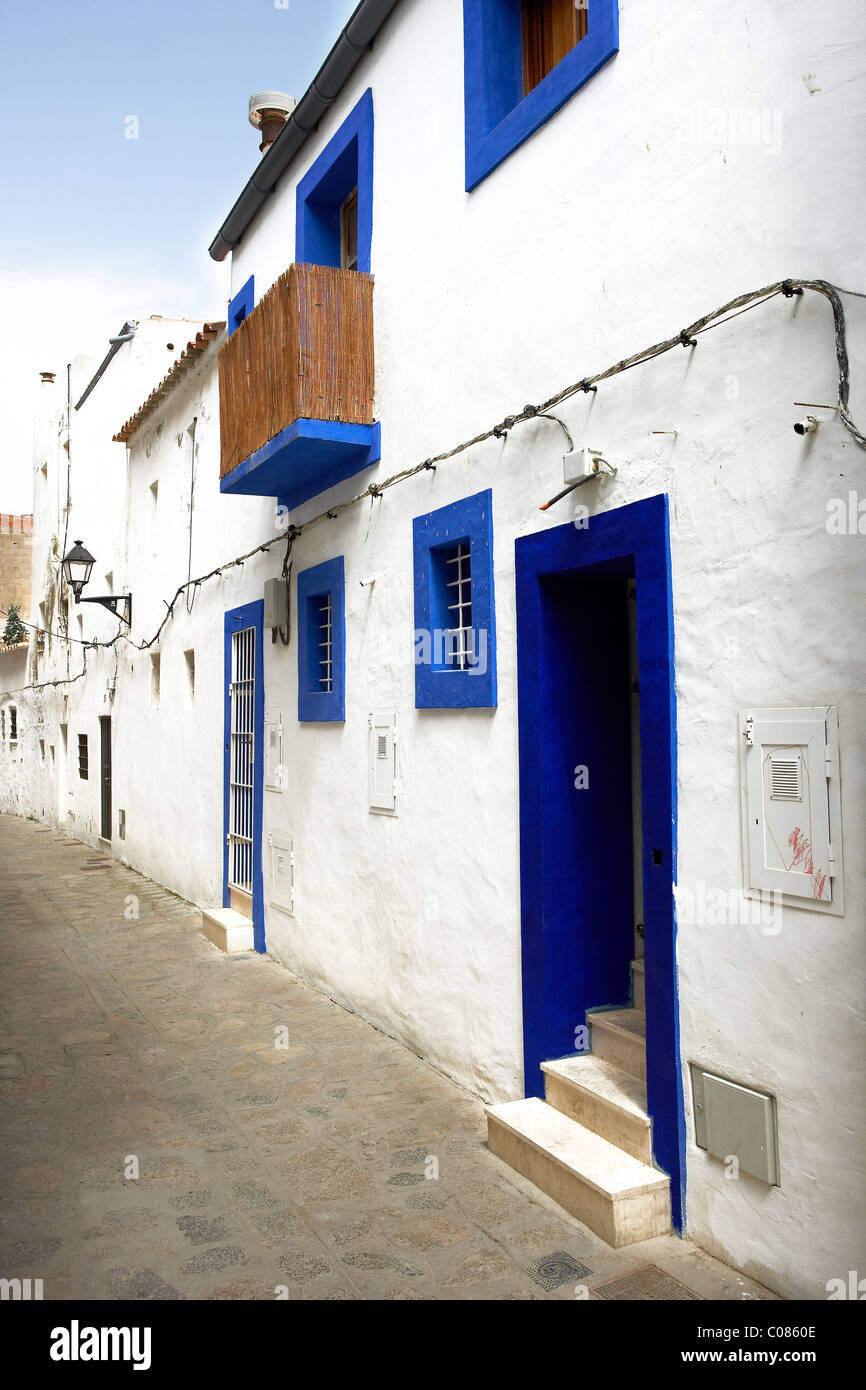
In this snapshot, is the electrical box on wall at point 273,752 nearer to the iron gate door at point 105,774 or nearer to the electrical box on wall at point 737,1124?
the electrical box on wall at point 737,1124

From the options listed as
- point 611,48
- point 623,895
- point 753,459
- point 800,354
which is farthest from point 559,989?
point 611,48

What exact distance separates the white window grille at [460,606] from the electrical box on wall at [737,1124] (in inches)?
102

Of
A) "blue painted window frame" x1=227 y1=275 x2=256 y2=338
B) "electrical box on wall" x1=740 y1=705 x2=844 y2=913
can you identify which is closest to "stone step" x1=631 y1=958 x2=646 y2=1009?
"electrical box on wall" x1=740 y1=705 x2=844 y2=913

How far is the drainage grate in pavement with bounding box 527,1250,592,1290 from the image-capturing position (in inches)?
135

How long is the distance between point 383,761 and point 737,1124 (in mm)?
3310

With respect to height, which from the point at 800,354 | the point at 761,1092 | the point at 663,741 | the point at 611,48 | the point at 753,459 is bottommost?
the point at 761,1092

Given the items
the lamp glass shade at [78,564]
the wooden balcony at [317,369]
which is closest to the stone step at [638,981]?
the wooden balcony at [317,369]

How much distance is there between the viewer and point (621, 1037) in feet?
14.6

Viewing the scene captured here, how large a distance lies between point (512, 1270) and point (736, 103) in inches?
162

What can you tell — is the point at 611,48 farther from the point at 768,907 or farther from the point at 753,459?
the point at 768,907

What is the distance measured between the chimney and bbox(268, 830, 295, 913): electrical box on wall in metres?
6.69

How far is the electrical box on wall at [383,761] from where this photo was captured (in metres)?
6.12

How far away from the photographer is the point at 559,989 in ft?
15.1

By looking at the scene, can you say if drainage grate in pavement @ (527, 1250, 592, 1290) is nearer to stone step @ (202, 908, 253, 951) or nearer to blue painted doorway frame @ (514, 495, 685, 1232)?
blue painted doorway frame @ (514, 495, 685, 1232)
